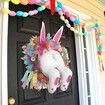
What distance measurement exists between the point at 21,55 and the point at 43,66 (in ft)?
0.87

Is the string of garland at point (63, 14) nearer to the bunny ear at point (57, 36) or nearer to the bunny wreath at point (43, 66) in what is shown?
the bunny ear at point (57, 36)

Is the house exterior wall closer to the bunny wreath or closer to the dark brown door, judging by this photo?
the dark brown door

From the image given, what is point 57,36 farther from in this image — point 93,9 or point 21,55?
point 93,9

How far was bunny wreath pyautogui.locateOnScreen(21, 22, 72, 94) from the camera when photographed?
7.60 ft

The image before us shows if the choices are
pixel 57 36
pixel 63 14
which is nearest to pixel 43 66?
pixel 57 36

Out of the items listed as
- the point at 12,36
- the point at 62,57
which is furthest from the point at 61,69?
the point at 12,36

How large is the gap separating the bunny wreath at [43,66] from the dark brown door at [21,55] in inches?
2.5

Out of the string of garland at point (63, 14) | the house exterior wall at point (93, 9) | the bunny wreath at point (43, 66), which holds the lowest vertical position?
the bunny wreath at point (43, 66)

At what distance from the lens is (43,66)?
2357 mm

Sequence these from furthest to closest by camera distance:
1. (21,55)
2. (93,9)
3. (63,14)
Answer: (93,9), (63,14), (21,55)

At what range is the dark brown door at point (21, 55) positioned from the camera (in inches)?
85.4

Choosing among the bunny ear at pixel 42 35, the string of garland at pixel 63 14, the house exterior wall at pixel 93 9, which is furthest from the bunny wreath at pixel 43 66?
the house exterior wall at pixel 93 9

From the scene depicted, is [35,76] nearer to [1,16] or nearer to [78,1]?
[1,16]

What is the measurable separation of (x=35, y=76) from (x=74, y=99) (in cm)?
90
